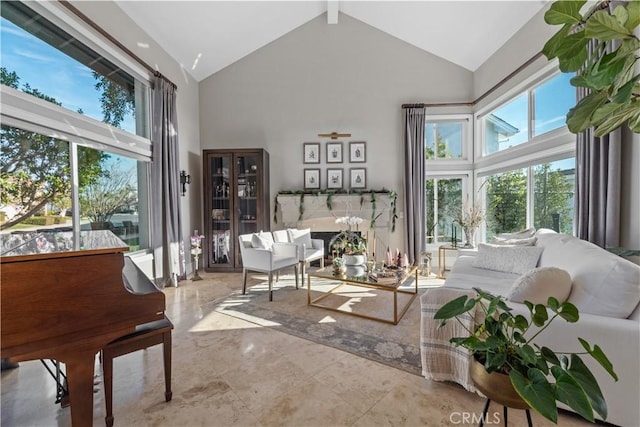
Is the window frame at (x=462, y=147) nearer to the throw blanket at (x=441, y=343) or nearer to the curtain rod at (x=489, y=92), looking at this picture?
the curtain rod at (x=489, y=92)

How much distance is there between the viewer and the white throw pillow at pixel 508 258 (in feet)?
9.05

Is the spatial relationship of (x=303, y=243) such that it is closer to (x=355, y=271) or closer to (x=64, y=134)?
(x=355, y=271)

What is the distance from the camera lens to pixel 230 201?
494cm

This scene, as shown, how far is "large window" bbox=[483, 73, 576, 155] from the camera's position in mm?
3191

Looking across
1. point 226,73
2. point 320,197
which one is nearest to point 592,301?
point 320,197

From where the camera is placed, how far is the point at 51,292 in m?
1.19

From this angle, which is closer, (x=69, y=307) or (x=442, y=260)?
(x=69, y=307)

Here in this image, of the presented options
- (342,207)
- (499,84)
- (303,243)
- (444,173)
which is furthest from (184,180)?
(499,84)

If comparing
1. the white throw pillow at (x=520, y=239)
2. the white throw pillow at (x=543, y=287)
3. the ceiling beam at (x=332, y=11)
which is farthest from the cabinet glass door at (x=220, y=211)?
the white throw pillow at (x=543, y=287)

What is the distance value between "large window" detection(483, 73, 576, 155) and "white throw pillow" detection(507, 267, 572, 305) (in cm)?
202

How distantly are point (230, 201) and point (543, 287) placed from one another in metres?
4.38

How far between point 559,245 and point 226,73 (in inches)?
219

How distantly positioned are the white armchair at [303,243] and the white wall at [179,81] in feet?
5.61

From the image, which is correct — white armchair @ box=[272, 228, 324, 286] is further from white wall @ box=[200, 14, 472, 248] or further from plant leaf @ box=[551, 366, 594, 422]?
plant leaf @ box=[551, 366, 594, 422]
